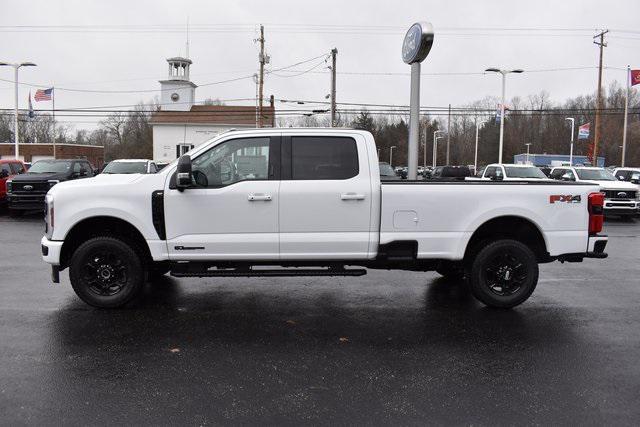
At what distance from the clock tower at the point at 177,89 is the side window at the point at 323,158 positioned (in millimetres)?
51700

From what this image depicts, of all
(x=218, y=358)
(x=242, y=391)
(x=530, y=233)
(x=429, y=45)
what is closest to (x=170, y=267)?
(x=218, y=358)

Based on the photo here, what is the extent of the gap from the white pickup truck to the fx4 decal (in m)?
Answer: 0.01

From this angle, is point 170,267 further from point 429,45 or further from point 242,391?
point 429,45

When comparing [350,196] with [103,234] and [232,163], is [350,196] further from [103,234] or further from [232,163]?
[103,234]

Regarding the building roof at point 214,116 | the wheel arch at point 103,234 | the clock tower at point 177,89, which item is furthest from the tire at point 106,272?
the clock tower at point 177,89

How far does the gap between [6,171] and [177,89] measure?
37.4 meters

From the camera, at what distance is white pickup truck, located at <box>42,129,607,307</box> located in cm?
626

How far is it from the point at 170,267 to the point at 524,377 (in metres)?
4.10

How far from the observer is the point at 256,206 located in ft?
20.5

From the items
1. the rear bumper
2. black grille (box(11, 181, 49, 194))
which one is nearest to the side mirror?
the rear bumper

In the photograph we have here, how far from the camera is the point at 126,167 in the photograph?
66.7ft

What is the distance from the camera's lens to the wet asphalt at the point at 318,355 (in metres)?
3.92

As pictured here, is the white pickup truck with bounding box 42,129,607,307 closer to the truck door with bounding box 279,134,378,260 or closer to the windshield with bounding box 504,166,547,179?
the truck door with bounding box 279,134,378,260

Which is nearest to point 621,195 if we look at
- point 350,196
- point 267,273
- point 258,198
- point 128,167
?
point 350,196
